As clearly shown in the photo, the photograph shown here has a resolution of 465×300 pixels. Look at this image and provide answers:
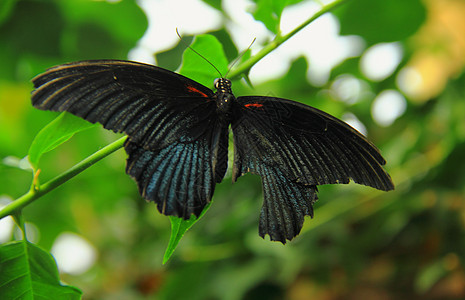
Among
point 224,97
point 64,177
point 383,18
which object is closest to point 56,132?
point 64,177

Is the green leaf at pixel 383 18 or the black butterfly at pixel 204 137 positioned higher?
the green leaf at pixel 383 18

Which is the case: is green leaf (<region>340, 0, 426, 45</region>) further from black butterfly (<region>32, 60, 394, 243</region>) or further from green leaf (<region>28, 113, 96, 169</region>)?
green leaf (<region>28, 113, 96, 169</region>)

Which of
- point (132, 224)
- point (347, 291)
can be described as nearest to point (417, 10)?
point (347, 291)

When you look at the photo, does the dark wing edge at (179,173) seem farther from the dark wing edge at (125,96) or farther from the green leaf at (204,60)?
the green leaf at (204,60)

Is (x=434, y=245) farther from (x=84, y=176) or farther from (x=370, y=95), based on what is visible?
(x=84, y=176)

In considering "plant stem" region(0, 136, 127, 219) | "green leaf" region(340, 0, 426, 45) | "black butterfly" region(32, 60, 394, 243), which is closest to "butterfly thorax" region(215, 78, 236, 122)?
"black butterfly" region(32, 60, 394, 243)

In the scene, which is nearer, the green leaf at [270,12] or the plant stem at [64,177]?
the plant stem at [64,177]

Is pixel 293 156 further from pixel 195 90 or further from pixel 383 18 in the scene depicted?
pixel 383 18

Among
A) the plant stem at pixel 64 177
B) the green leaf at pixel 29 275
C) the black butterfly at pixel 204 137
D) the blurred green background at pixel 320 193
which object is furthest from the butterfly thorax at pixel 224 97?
the blurred green background at pixel 320 193
